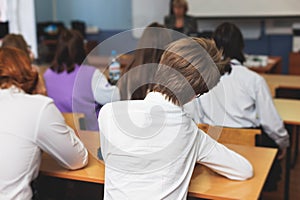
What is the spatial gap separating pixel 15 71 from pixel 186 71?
2.48 ft

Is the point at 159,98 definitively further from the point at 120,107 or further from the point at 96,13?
the point at 96,13

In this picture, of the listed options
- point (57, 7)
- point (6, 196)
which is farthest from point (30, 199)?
point (57, 7)

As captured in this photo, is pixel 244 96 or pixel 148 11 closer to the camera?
pixel 244 96

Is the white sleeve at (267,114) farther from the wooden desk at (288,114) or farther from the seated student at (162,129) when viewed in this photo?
the seated student at (162,129)

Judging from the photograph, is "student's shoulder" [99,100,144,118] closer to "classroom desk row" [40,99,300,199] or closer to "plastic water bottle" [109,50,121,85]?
"classroom desk row" [40,99,300,199]

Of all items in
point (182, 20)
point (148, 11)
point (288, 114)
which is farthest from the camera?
point (148, 11)

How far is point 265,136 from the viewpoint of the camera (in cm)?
268

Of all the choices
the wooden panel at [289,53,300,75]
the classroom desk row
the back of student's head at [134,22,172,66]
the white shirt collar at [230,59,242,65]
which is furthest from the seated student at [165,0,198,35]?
the classroom desk row

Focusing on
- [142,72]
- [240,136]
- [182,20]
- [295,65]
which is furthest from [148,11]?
[142,72]

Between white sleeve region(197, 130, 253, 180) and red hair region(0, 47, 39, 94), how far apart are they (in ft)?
2.46

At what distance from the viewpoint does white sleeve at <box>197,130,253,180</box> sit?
139 centimetres

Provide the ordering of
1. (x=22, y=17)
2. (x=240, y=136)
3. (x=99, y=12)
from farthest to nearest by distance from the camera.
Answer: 1. (x=99, y=12)
2. (x=22, y=17)
3. (x=240, y=136)

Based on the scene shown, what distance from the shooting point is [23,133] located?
1591 mm

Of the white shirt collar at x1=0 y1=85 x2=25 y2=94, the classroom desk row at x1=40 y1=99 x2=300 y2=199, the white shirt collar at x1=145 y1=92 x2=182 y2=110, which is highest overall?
the white shirt collar at x1=145 y1=92 x2=182 y2=110
